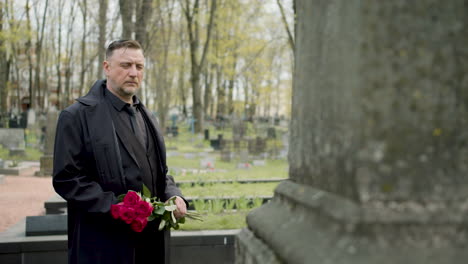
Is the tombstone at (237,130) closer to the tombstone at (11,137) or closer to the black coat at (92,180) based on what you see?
the tombstone at (11,137)

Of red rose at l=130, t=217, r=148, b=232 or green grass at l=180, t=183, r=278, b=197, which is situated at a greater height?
red rose at l=130, t=217, r=148, b=232

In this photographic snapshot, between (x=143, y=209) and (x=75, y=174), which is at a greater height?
(x=75, y=174)

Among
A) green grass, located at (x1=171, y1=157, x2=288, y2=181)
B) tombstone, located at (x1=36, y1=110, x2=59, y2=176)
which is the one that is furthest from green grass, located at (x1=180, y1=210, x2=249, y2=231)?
tombstone, located at (x1=36, y1=110, x2=59, y2=176)

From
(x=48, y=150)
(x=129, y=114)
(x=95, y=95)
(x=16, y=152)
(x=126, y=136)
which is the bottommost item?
(x=16, y=152)

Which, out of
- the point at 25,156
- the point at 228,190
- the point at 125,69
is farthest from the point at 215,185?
the point at 25,156

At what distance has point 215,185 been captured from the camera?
26.3ft

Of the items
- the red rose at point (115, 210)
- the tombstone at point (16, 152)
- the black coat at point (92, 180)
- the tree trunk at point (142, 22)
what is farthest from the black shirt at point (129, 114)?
the tombstone at point (16, 152)

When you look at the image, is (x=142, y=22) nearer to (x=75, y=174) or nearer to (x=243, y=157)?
(x=243, y=157)

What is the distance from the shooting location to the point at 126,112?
3.03 metres

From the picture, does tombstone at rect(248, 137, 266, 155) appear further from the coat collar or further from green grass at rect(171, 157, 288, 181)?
the coat collar

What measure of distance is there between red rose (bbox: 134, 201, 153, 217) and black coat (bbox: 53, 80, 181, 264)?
17 centimetres

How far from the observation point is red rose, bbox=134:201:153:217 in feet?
8.36

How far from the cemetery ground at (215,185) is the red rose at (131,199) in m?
2.61

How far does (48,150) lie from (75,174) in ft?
35.2
